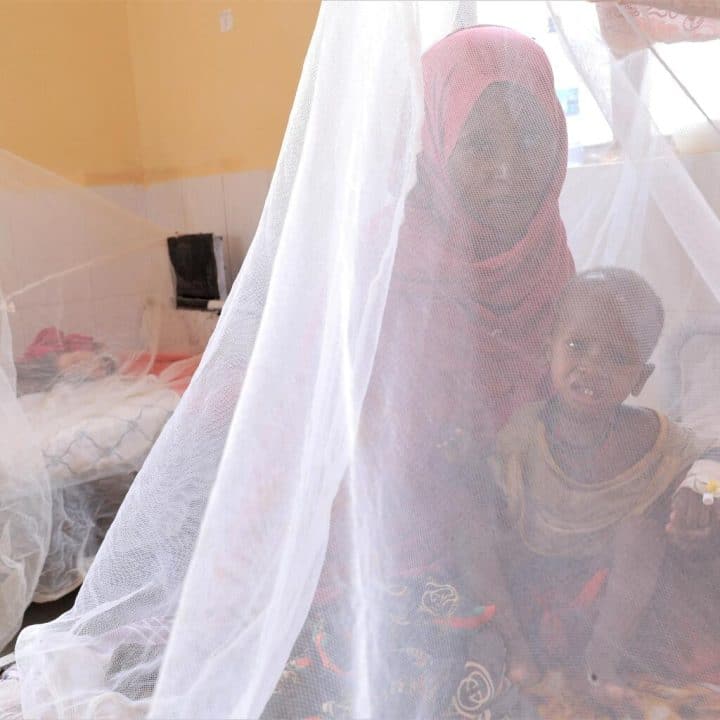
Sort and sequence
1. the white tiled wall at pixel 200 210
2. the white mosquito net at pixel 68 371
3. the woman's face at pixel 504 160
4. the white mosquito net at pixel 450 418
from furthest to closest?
1. the white tiled wall at pixel 200 210
2. the white mosquito net at pixel 68 371
3. the woman's face at pixel 504 160
4. the white mosquito net at pixel 450 418

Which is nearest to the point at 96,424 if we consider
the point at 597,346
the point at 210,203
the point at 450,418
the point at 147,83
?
the point at 210,203

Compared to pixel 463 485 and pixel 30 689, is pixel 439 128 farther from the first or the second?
pixel 30 689

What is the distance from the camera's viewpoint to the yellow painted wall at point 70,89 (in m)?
3.01

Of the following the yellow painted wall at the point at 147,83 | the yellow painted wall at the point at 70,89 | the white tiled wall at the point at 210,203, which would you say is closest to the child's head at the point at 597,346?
the yellow painted wall at the point at 147,83

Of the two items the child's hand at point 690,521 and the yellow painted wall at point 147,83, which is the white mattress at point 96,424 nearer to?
the yellow painted wall at point 147,83

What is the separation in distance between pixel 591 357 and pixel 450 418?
0.17 m

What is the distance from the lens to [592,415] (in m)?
0.95

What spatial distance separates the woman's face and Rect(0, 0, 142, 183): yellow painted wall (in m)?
2.48

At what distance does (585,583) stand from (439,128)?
0.53 meters

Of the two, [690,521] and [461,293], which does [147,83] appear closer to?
[461,293]

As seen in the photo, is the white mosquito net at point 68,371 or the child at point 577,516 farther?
→ the white mosquito net at point 68,371

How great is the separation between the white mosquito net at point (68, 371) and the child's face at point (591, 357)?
53.4 inches

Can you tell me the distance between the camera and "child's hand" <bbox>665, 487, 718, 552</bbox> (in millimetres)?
987

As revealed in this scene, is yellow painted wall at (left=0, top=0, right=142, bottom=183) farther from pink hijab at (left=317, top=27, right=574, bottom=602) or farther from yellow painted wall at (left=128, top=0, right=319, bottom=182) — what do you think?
pink hijab at (left=317, top=27, right=574, bottom=602)
